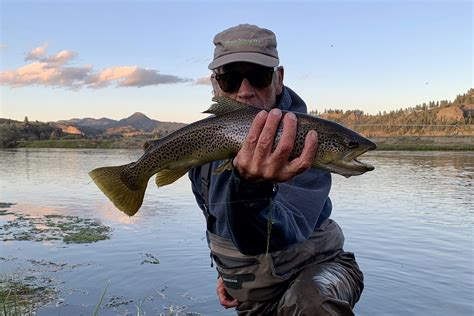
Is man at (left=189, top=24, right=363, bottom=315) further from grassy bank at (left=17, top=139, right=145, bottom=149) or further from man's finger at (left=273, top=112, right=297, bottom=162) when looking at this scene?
grassy bank at (left=17, top=139, right=145, bottom=149)

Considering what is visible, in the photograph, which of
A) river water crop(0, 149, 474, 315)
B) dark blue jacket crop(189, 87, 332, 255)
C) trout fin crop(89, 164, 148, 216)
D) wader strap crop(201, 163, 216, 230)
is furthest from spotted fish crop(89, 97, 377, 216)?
river water crop(0, 149, 474, 315)

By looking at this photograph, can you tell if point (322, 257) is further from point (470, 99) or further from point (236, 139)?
point (470, 99)

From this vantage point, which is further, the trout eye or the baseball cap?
the baseball cap

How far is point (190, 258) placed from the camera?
37.6 ft

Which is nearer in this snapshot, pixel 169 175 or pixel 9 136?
pixel 169 175

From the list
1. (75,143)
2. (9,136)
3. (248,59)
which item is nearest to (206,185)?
(248,59)

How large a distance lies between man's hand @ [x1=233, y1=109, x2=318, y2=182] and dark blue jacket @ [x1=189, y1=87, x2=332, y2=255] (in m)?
0.19

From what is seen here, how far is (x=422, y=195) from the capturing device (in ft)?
71.7

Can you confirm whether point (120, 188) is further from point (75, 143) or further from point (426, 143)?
point (75, 143)

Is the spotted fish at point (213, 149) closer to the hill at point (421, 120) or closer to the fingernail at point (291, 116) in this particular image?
the fingernail at point (291, 116)

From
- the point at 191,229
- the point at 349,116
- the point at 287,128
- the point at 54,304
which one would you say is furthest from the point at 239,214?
the point at 349,116

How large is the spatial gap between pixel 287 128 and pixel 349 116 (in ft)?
340

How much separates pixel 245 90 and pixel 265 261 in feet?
4.92

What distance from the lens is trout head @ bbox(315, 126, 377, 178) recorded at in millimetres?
3340
